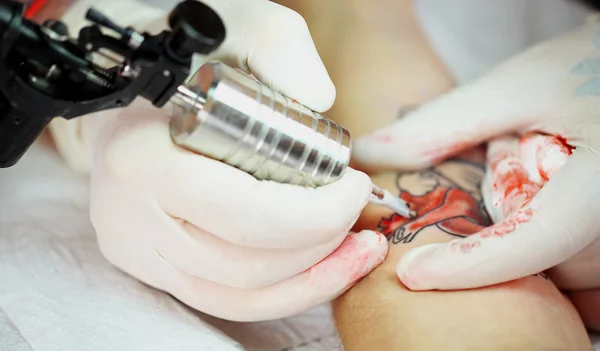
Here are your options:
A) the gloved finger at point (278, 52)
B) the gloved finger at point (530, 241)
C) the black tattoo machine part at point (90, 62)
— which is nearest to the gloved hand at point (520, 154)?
the gloved finger at point (530, 241)

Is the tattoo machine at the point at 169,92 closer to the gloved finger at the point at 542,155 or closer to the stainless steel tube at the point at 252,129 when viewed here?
the stainless steel tube at the point at 252,129

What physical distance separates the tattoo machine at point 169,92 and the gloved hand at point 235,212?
0.03m

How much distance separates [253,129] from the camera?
0.60m

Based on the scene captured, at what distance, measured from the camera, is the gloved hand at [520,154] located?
0.68 meters

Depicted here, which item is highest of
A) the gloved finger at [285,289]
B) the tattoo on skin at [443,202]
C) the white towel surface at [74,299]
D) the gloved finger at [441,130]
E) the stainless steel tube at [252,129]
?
the stainless steel tube at [252,129]

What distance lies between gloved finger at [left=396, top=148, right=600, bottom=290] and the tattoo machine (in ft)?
0.59

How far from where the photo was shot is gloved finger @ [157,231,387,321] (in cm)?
74

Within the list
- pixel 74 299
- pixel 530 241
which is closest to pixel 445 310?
pixel 530 241

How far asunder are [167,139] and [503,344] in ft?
1.36

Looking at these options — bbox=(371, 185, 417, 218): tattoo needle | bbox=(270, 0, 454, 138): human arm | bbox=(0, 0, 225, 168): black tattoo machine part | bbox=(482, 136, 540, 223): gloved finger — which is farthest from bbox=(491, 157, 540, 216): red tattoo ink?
bbox=(0, 0, 225, 168): black tattoo machine part

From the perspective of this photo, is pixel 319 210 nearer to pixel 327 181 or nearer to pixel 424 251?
pixel 327 181

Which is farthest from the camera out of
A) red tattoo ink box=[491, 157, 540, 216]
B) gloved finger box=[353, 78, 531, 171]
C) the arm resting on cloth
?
gloved finger box=[353, 78, 531, 171]

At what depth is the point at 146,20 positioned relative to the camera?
33.1 inches

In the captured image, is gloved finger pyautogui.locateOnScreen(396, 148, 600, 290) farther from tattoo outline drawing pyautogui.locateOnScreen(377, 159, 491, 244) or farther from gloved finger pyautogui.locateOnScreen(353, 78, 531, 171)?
gloved finger pyautogui.locateOnScreen(353, 78, 531, 171)
